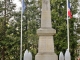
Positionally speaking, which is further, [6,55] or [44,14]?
[6,55]

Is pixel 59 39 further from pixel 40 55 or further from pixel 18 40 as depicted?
pixel 40 55

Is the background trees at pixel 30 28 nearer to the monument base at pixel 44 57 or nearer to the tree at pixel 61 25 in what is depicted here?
the tree at pixel 61 25

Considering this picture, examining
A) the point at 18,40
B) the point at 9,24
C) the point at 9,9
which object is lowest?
the point at 18,40

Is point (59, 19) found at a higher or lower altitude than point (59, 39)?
higher

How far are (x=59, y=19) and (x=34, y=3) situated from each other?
5540 millimetres

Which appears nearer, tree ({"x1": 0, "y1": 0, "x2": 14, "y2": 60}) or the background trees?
the background trees

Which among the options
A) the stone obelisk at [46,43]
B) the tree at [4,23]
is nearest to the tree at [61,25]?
the tree at [4,23]

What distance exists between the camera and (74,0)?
32.0 meters

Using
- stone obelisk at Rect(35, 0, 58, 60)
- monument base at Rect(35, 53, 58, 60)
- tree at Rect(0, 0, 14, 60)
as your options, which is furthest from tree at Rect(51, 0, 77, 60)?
monument base at Rect(35, 53, 58, 60)

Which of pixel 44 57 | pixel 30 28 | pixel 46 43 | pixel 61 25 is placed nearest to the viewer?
pixel 44 57

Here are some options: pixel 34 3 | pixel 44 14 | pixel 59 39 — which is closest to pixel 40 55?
pixel 44 14

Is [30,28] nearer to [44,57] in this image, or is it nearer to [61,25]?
[61,25]

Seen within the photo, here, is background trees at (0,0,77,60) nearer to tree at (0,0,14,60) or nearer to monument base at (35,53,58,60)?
tree at (0,0,14,60)

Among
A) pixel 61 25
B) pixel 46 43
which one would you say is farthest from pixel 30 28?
pixel 46 43
